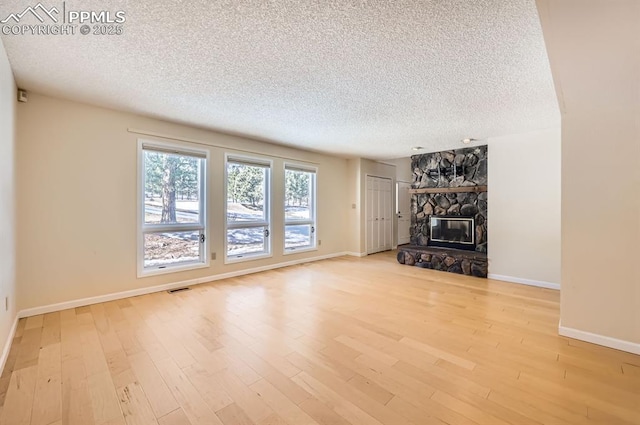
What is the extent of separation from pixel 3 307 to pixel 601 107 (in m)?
5.22

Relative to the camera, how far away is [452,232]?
5785 mm

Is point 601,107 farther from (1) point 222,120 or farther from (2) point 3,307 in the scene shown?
(2) point 3,307

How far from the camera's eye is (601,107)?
2.32 m

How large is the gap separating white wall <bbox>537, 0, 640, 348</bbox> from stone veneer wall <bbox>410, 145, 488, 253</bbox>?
9.61ft

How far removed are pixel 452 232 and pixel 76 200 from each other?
6331 mm

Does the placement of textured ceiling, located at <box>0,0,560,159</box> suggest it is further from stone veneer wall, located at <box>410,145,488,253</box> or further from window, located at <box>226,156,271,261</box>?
stone veneer wall, located at <box>410,145,488,253</box>

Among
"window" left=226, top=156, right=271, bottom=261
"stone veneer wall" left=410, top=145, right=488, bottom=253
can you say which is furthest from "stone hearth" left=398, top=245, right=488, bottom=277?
"window" left=226, top=156, right=271, bottom=261

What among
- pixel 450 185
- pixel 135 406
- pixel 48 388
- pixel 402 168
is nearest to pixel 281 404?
pixel 135 406

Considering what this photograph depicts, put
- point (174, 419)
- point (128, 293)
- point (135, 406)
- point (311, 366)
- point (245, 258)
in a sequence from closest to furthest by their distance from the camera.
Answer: point (174, 419)
point (135, 406)
point (311, 366)
point (128, 293)
point (245, 258)

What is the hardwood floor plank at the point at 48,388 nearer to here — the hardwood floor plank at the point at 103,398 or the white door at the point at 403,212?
the hardwood floor plank at the point at 103,398

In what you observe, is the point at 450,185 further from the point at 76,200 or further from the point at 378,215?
the point at 76,200

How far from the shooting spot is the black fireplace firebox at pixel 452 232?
5502mm

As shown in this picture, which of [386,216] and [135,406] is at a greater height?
[386,216]

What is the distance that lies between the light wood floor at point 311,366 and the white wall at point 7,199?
0.27 metres
